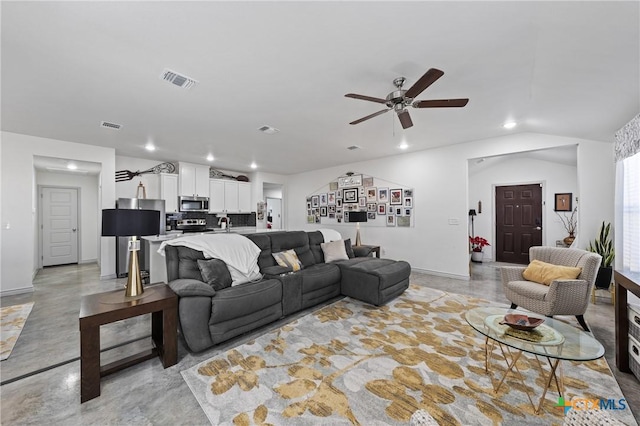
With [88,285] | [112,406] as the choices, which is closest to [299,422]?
[112,406]

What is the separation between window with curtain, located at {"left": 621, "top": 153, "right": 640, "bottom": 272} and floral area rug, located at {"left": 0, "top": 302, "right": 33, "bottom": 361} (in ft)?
21.0

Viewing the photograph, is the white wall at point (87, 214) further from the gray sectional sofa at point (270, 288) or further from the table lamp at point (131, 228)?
the table lamp at point (131, 228)

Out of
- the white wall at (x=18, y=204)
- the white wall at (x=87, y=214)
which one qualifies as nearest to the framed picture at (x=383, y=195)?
the white wall at (x=18, y=204)

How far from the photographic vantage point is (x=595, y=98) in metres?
2.62

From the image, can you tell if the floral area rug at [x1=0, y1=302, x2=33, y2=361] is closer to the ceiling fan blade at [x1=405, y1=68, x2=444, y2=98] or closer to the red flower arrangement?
the ceiling fan blade at [x1=405, y1=68, x2=444, y2=98]

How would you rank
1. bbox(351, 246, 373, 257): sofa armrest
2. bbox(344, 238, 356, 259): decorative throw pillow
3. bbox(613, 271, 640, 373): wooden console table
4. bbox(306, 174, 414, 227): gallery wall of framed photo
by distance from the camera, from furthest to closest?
1. bbox(306, 174, 414, 227): gallery wall of framed photo
2. bbox(351, 246, 373, 257): sofa armrest
3. bbox(344, 238, 356, 259): decorative throw pillow
4. bbox(613, 271, 640, 373): wooden console table

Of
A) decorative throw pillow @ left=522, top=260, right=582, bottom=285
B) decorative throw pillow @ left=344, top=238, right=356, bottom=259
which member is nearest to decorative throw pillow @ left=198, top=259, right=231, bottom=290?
decorative throw pillow @ left=344, top=238, right=356, bottom=259

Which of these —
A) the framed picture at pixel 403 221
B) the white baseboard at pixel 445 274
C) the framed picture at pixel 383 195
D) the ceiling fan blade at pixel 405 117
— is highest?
the ceiling fan blade at pixel 405 117

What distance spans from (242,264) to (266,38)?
231 cm

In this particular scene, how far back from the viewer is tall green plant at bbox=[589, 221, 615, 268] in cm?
353

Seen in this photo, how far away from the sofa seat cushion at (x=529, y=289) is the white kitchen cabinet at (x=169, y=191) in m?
6.74

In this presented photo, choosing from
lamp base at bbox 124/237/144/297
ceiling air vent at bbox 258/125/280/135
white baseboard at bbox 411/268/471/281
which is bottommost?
Answer: white baseboard at bbox 411/268/471/281

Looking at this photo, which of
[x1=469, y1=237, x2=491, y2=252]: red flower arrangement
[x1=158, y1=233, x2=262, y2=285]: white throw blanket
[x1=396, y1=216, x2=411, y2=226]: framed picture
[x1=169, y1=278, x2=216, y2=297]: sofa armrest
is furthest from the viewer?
[x1=469, y1=237, x2=491, y2=252]: red flower arrangement

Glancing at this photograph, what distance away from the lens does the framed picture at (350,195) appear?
21.5ft
